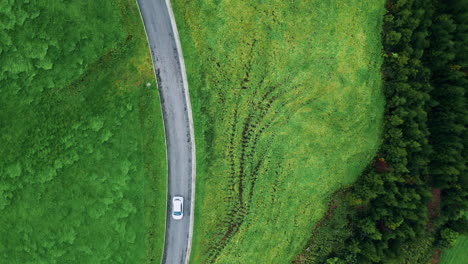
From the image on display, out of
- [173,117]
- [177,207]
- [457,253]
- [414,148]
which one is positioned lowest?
[457,253]

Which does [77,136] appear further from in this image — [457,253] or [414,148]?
[457,253]

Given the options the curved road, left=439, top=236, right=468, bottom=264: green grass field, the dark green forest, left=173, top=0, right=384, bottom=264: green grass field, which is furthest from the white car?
left=439, top=236, right=468, bottom=264: green grass field

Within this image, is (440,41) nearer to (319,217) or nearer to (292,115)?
(292,115)

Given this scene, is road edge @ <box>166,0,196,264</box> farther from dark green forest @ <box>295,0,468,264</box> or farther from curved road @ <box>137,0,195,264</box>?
dark green forest @ <box>295,0,468,264</box>

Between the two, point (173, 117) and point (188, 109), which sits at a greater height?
point (188, 109)

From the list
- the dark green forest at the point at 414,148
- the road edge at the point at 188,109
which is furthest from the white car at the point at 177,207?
the dark green forest at the point at 414,148

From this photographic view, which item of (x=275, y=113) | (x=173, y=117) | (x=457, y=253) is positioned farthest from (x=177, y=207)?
(x=457, y=253)

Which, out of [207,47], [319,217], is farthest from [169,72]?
[319,217]
